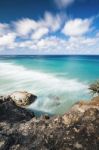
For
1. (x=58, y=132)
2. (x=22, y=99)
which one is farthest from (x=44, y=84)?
(x=58, y=132)

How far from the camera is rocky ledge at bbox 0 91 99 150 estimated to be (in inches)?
445

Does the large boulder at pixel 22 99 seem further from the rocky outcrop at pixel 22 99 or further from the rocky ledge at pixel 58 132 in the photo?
the rocky ledge at pixel 58 132

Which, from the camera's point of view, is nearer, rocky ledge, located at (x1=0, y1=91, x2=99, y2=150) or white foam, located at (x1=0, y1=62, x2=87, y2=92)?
rocky ledge, located at (x1=0, y1=91, x2=99, y2=150)

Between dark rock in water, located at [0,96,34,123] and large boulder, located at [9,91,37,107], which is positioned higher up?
dark rock in water, located at [0,96,34,123]

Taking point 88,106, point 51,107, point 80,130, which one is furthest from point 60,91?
point 80,130

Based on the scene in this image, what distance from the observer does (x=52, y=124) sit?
13.4 meters

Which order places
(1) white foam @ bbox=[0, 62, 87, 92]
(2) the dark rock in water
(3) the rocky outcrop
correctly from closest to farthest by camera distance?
(2) the dark rock in water, (3) the rocky outcrop, (1) white foam @ bbox=[0, 62, 87, 92]

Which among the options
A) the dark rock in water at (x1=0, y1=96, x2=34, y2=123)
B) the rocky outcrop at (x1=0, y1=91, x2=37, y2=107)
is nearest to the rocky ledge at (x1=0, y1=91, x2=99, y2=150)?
the dark rock in water at (x1=0, y1=96, x2=34, y2=123)

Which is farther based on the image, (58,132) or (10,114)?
(10,114)

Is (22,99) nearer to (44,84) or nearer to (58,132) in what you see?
(58,132)

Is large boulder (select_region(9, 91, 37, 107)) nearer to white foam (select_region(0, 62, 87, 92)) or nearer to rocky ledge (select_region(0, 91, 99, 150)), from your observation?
white foam (select_region(0, 62, 87, 92))

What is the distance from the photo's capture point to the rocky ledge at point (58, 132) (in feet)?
37.1

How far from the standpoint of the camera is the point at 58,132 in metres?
12.5

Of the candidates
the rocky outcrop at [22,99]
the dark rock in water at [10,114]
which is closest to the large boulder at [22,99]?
the rocky outcrop at [22,99]
